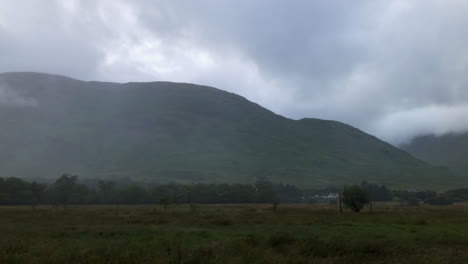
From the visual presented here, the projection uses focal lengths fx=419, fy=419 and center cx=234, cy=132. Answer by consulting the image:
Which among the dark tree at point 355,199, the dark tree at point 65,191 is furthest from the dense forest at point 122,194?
the dark tree at point 355,199

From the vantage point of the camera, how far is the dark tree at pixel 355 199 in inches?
2350

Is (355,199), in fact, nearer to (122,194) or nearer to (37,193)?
(122,194)

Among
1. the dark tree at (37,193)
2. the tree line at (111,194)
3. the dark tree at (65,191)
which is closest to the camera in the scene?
the dark tree at (65,191)

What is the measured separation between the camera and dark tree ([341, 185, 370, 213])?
59.7 meters

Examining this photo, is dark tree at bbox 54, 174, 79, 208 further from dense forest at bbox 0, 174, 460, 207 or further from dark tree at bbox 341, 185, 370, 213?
dark tree at bbox 341, 185, 370, 213

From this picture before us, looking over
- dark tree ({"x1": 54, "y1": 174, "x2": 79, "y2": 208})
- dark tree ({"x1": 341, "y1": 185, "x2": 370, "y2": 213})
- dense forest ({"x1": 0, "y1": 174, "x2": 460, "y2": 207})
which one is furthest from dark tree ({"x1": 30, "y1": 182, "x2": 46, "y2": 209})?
dark tree ({"x1": 341, "y1": 185, "x2": 370, "y2": 213})

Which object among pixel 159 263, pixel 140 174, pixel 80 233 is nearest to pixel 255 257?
pixel 159 263

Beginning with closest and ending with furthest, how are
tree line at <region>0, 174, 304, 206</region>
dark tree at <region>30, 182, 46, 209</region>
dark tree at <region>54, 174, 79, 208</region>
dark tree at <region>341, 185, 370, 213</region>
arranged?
dark tree at <region>341, 185, 370, 213</region> → dark tree at <region>54, 174, 79, 208</region> → tree line at <region>0, 174, 304, 206</region> → dark tree at <region>30, 182, 46, 209</region>

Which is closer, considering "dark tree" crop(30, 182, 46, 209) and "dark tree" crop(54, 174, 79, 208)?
"dark tree" crop(54, 174, 79, 208)

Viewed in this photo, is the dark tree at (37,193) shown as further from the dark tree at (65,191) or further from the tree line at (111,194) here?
the dark tree at (65,191)

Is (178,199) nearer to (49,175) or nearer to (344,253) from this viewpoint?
(344,253)

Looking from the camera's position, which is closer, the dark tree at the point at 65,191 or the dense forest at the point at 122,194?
the dark tree at the point at 65,191

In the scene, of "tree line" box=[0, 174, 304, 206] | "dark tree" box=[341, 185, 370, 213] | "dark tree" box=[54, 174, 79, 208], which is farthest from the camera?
"tree line" box=[0, 174, 304, 206]

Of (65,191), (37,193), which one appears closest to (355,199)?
(65,191)
